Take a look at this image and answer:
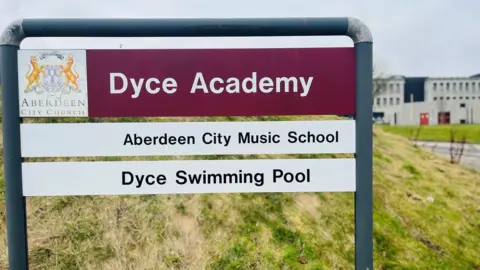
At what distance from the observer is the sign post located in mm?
2518

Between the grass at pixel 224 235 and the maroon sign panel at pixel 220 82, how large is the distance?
175 centimetres

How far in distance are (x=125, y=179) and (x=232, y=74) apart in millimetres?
1100

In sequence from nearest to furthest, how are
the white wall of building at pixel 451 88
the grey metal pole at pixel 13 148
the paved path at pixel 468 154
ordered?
the grey metal pole at pixel 13 148 → the paved path at pixel 468 154 → the white wall of building at pixel 451 88

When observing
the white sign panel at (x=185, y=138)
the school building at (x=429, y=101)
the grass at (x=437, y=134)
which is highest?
the school building at (x=429, y=101)

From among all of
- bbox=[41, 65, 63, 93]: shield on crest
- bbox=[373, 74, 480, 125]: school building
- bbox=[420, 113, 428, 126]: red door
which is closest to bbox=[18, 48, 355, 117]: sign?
bbox=[41, 65, 63, 93]: shield on crest

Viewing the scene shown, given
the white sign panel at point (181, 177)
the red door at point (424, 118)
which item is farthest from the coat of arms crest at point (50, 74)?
the red door at point (424, 118)

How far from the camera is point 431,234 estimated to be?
4.77 m

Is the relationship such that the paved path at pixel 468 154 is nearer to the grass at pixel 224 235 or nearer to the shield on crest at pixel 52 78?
the grass at pixel 224 235

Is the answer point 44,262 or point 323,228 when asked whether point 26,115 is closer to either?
point 44,262

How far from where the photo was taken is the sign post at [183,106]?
99.1 inches

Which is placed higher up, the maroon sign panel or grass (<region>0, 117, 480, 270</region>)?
the maroon sign panel

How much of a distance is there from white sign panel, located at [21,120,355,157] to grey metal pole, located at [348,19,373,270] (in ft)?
0.28

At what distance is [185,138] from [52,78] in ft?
3.45

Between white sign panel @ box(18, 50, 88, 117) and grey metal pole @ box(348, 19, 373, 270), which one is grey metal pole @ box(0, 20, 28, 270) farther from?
grey metal pole @ box(348, 19, 373, 270)
